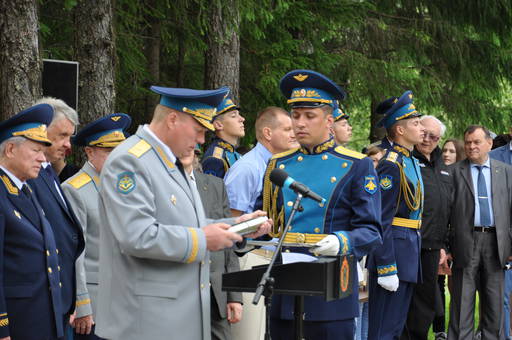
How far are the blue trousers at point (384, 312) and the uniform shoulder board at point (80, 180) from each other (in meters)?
2.89

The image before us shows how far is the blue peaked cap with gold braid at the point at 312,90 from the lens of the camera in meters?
5.00

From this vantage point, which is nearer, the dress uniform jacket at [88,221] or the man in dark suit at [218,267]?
the dress uniform jacket at [88,221]

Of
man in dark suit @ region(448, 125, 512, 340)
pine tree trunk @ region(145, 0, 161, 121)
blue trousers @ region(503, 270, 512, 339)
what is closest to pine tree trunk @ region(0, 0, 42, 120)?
man in dark suit @ region(448, 125, 512, 340)

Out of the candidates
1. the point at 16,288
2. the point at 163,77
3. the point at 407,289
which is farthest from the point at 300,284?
the point at 163,77

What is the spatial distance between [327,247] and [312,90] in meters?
1.10

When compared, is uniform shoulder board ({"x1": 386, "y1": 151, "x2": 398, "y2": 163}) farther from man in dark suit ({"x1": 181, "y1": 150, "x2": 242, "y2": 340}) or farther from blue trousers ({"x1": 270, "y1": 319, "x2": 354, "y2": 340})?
blue trousers ({"x1": 270, "y1": 319, "x2": 354, "y2": 340})

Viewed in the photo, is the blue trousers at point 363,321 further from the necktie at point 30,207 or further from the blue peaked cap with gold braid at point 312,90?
the necktie at point 30,207

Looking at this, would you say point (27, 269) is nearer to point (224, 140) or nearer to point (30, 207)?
→ point (30, 207)

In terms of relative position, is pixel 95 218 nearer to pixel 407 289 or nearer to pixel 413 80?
pixel 407 289

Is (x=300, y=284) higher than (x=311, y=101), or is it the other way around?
(x=311, y=101)

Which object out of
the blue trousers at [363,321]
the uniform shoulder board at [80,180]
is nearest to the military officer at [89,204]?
the uniform shoulder board at [80,180]

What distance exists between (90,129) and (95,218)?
0.72 metres

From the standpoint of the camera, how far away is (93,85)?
29.1ft

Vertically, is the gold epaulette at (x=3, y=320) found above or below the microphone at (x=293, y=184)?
below
